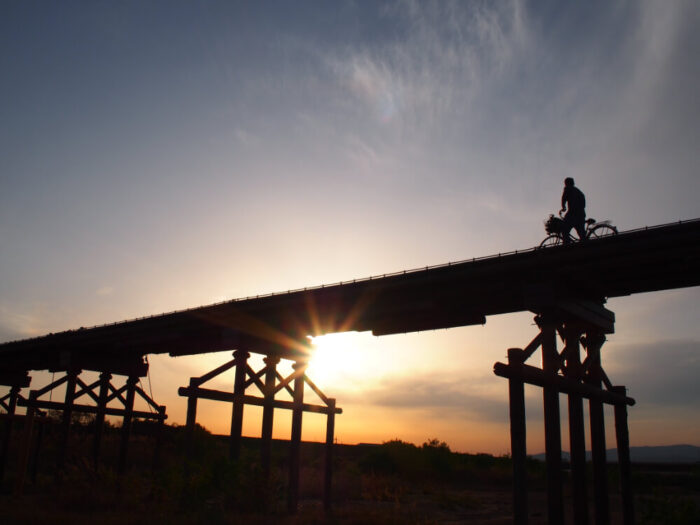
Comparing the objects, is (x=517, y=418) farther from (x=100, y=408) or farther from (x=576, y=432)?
(x=100, y=408)

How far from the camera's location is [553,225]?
16.6 meters

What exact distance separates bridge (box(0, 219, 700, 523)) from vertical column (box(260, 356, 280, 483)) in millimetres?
40

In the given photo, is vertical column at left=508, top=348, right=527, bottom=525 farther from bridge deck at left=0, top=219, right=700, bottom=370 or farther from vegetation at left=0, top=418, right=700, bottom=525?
vegetation at left=0, top=418, right=700, bottom=525

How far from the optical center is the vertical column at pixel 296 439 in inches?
648

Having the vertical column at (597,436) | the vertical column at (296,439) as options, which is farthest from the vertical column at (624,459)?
the vertical column at (296,439)

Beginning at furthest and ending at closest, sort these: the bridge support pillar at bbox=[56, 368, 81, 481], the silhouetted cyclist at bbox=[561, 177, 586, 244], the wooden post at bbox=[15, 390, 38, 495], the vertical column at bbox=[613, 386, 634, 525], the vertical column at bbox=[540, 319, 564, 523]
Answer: the bridge support pillar at bbox=[56, 368, 81, 481] → the wooden post at bbox=[15, 390, 38, 495] → the silhouetted cyclist at bbox=[561, 177, 586, 244] → the vertical column at bbox=[613, 386, 634, 525] → the vertical column at bbox=[540, 319, 564, 523]

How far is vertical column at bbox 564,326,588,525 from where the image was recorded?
1192 cm

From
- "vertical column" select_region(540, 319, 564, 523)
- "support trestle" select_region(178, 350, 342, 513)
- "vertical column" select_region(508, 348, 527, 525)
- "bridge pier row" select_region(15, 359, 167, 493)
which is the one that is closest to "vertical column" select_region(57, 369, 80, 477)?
"bridge pier row" select_region(15, 359, 167, 493)

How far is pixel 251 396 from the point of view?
16984 millimetres

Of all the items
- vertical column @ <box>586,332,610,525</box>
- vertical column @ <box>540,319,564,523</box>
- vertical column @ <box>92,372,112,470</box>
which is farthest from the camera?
vertical column @ <box>92,372,112,470</box>

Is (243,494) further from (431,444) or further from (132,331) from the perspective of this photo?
(431,444)

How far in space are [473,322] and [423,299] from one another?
1503 millimetres

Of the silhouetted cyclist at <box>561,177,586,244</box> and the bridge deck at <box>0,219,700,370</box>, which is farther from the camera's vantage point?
the silhouetted cyclist at <box>561,177,586,244</box>

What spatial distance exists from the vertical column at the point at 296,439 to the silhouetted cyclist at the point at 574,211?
9.15 meters
